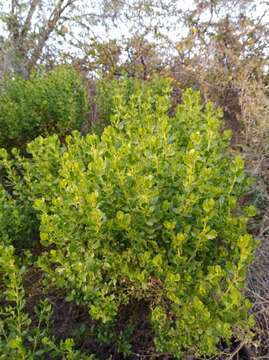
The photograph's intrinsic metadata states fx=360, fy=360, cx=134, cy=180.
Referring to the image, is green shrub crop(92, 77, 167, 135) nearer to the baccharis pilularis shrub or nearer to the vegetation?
the vegetation

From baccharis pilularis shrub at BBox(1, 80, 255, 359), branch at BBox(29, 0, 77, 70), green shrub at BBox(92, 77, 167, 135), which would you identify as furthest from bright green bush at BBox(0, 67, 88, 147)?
branch at BBox(29, 0, 77, 70)

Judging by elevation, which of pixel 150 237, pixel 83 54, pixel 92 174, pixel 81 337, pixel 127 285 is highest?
pixel 83 54

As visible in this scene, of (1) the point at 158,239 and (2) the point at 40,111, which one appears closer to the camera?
(1) the point at 158,239

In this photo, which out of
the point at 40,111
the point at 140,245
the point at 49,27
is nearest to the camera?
the point at 140,245

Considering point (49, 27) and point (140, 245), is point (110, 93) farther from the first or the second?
point (49, 27)

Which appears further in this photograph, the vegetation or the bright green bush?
the bright green bush

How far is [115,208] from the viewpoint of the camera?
168 cm

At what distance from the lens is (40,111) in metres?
4.05

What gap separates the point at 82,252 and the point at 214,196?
2.24ft

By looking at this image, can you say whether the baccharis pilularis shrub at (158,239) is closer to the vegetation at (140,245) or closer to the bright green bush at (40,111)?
the vegetation at (140,245)

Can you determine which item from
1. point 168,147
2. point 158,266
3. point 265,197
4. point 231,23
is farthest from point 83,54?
point 158,266

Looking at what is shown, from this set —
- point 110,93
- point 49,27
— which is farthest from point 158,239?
point 49,27

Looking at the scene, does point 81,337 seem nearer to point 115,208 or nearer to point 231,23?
point 115,208

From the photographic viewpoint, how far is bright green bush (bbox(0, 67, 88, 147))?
12.8ft
